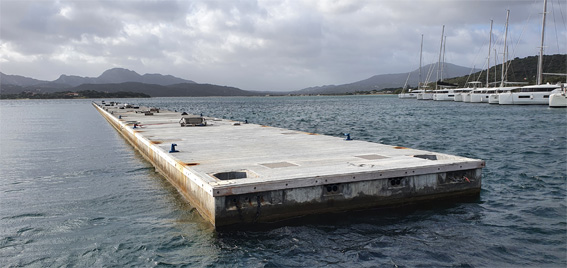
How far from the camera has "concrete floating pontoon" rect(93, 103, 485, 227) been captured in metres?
9.48

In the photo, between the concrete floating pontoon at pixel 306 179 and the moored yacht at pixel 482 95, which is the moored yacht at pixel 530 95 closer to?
the moored yacht at pixel 482 95

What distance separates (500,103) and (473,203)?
79.1 m

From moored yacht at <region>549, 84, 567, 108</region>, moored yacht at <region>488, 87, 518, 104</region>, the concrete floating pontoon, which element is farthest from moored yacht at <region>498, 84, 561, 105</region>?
the concrete floating pontoon

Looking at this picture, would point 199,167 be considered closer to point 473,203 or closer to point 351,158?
point 351,158

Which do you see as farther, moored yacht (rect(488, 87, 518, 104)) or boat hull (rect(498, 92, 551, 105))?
moored yacht (rect(488, 87, 518, 104))

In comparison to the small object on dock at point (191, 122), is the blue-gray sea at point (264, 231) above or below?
below

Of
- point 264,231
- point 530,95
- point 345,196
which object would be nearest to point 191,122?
point 345,196

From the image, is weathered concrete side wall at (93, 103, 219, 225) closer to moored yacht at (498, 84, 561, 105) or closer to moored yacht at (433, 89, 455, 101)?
moored yacht at (498, 84, 561, 105)

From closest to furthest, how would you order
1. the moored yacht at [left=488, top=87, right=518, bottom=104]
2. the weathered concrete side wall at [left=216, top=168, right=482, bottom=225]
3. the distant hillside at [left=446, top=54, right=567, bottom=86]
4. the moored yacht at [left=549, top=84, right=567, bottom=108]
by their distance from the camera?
the weathered concrete side wall at [left=216, top=168, right=482, bottom=225] → the moored yacht at [left=549, top=84, right=567, bottom=108] → the moored yacht at [left=488, top=87, right=518, bottom=104] → the distant hillside at [left=446, top=54, right=567, bottom=86]

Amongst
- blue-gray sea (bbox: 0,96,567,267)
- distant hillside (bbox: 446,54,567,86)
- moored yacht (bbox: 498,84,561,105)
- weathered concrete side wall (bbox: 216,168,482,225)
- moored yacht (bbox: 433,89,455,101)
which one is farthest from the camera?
distant hillside (bbox: 446,54,567,86)

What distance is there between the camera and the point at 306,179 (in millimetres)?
9844

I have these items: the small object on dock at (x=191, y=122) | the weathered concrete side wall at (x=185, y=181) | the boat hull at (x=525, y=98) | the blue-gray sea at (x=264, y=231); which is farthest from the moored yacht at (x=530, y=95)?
the weathered concrete side wall at (x=185, y=181)

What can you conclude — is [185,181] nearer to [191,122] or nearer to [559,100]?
[191,122]

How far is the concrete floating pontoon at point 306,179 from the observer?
9.48 m
